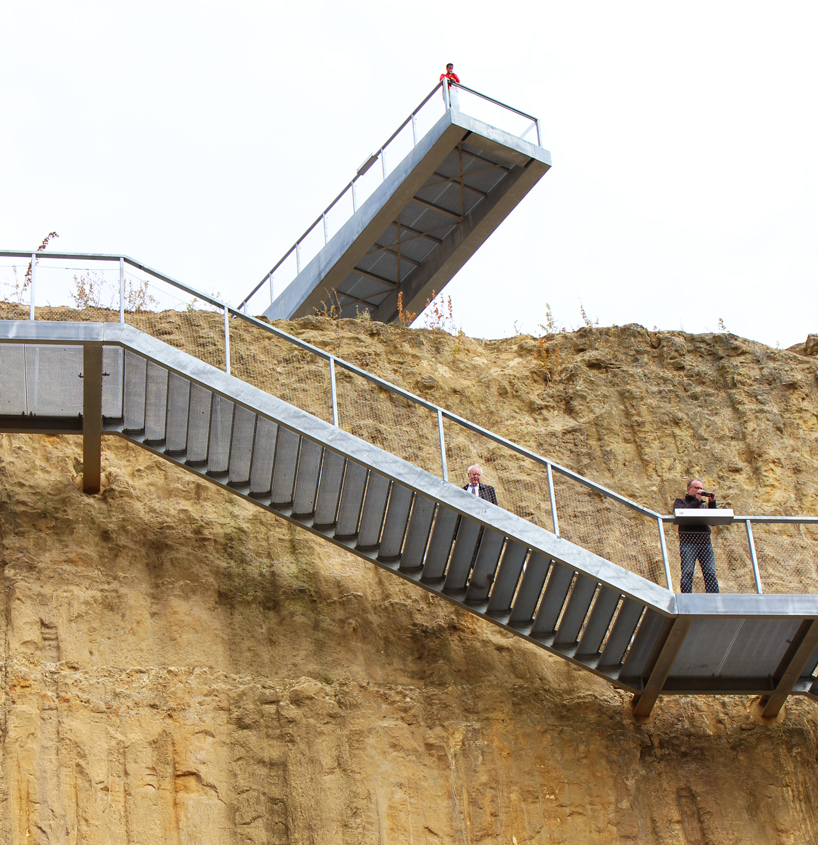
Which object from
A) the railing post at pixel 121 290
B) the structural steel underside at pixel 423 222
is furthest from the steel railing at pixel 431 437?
the structural steel underside at pixel 423 222

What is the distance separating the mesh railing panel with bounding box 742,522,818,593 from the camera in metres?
13.0

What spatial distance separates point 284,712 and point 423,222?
10483mm

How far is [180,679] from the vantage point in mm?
12281

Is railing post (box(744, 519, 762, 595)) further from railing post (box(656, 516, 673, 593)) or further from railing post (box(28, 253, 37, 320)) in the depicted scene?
railing post (box(28, 253, 37, 320))

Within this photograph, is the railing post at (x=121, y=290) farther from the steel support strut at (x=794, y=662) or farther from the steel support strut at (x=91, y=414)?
the steel support strut at (x=794, y=662)

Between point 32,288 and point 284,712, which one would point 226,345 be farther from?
point 284,712

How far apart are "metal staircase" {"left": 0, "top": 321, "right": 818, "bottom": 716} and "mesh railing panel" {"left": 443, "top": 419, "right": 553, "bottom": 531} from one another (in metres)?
0.74

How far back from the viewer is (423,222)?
20422 millimetres

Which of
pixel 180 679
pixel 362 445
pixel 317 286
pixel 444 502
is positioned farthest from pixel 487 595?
pixel 317 286

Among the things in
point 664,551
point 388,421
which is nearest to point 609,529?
point 664,551

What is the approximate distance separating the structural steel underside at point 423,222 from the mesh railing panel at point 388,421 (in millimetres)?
5084

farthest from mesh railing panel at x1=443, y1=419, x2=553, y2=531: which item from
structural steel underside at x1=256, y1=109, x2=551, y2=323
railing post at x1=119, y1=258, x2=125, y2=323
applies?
structural steel underside at x1=256, y1=109, x2=551, y2=323

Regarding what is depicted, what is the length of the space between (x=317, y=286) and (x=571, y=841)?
1056 centimetres

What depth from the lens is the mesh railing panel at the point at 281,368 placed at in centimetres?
1301
